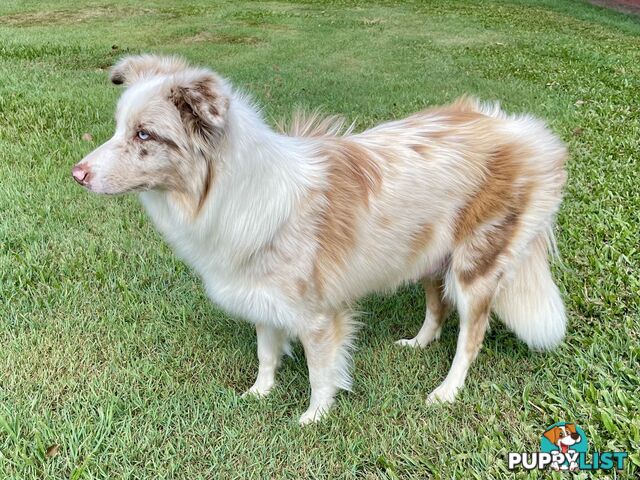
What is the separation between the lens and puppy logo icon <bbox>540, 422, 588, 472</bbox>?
8.15 ft

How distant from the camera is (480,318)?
10.1 ft

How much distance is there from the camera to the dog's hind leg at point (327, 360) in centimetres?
282

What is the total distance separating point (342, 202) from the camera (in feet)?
8.86

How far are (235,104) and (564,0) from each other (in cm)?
2556

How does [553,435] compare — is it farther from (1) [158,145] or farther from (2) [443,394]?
(1) [158,145]

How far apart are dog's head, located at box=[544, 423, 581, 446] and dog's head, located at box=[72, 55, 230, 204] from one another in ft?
6.99

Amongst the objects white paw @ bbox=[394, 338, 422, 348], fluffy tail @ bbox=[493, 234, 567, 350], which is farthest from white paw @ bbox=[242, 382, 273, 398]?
fluffy tail @ bbox=[493, 234, 567, 350]

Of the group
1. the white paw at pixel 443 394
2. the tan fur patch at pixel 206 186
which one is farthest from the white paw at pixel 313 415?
the tan fur patch at pixel 206 186

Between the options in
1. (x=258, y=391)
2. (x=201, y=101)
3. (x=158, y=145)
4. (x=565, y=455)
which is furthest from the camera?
(x=258, y=391)

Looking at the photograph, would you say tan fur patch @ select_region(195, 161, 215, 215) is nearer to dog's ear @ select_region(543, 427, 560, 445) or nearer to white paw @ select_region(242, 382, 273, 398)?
white paw @ select_region(242, 382, 273, 398)

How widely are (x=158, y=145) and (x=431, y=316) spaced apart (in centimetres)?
218

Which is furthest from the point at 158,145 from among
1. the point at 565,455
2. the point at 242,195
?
the point at 565,455

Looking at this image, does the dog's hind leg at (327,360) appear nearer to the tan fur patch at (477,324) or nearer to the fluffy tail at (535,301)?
the tan fur patch at (477,324)

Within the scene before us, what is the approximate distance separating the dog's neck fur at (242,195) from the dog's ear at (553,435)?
1741 millimetres
